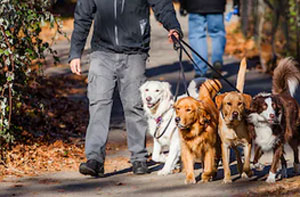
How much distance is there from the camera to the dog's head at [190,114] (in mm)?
7309

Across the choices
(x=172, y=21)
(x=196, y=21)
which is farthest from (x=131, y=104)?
(x=196, y=21)

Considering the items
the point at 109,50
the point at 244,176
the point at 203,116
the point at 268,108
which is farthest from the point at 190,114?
the point at 109,50

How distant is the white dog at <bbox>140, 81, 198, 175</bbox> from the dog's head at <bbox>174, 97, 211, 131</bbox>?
37.7 inches

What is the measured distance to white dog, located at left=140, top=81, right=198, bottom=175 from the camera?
8406 millimetres

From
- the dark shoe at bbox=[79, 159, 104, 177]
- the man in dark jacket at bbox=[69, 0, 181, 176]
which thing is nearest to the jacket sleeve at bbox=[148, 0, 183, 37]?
the man in dark jacket at bbox=[69, 0, 181, 176]

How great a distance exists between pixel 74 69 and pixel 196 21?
6.11 metres

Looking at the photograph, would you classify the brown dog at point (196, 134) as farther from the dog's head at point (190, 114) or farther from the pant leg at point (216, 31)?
the pant leg at point (216, 31)

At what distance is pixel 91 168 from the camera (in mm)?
7809

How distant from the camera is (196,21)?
1361cm

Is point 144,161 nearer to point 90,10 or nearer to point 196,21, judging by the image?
point 90,10

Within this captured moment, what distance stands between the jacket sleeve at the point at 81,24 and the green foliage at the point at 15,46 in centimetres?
79

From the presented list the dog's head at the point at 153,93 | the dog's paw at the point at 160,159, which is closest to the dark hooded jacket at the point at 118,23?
the dog's head at the point at 153,93

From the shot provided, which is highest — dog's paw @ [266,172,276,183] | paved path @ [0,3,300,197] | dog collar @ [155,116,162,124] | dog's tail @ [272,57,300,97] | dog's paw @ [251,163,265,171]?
dog's tail @ [272,57,300,97]

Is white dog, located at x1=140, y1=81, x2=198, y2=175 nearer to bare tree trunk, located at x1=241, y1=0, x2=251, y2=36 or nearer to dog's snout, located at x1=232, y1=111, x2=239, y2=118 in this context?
dog's snout, located at x1=232, y1=111, x2=239, y2=118
